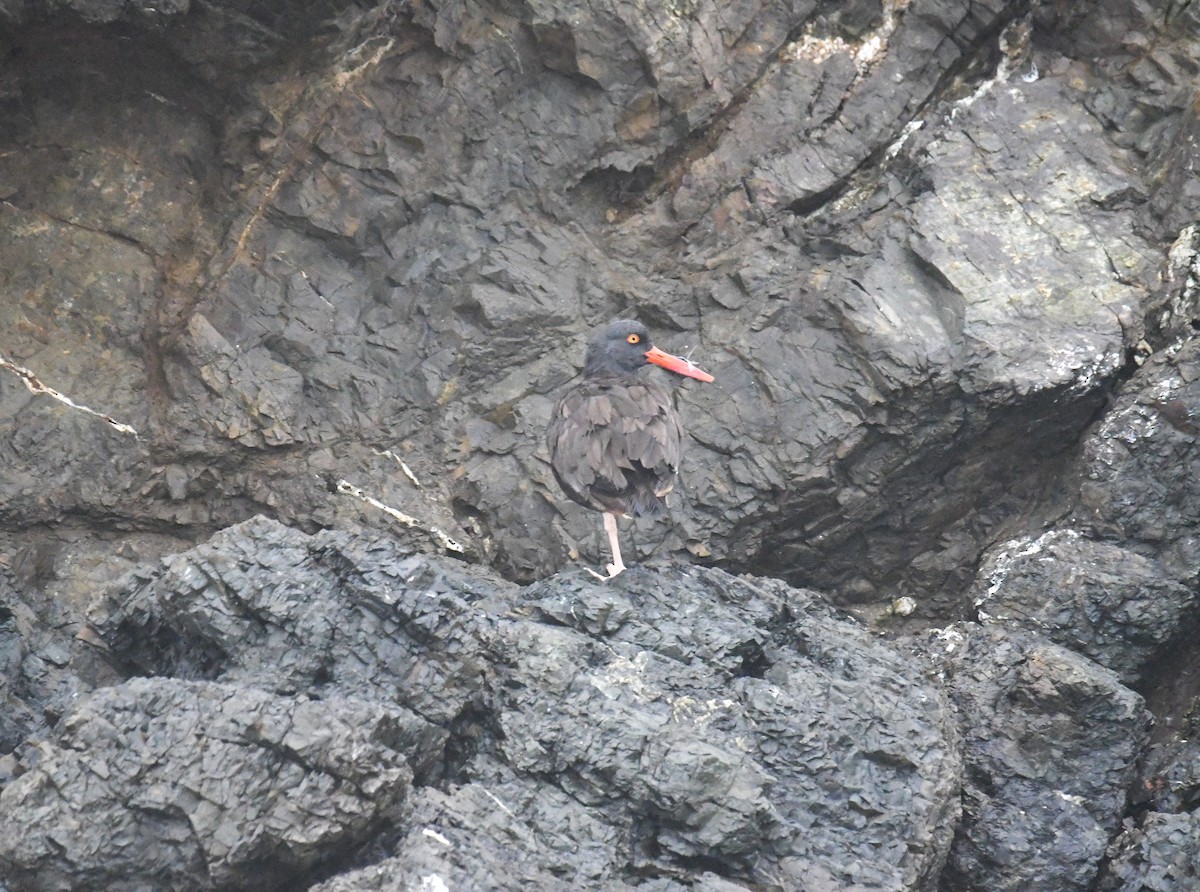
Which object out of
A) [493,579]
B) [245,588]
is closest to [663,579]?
[493,579]

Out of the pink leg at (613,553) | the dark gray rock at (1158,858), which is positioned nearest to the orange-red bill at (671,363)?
the pink leg at (613,553)

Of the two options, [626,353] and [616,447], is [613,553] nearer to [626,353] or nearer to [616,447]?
[616,447]

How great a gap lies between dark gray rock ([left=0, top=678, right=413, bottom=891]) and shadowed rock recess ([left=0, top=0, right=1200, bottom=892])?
1713 mm

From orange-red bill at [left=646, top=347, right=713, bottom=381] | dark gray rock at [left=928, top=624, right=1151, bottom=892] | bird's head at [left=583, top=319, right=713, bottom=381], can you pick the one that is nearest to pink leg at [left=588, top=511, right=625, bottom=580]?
bird's head at [left=583, top=319, right=713, bottom=381]

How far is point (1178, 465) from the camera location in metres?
9.30

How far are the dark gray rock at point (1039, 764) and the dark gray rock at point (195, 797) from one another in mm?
3432

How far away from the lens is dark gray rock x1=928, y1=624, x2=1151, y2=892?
7527 millimetres

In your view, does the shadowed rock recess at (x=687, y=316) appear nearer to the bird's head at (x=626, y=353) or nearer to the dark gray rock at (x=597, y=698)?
the dark gray rock at (x=597, y=698)

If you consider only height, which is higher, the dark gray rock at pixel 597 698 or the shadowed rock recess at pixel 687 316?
the shadowed rock recess at pixel 687 316

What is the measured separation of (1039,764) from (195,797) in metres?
4.67

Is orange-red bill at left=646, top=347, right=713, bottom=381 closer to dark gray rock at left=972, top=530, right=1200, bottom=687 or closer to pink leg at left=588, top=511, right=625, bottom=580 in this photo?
pink leg at left=588, top=511, right=625, bottom=580

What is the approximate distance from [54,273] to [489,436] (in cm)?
365

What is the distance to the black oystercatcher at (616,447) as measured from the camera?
28.1ft

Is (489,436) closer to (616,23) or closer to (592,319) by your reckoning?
(592,319)
